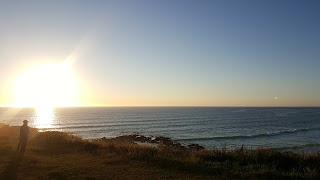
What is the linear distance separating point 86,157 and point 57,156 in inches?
87.2

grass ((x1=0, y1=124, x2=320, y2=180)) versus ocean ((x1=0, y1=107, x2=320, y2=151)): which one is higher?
grass ((x1=0, y1=124, x2=320, y2=180))

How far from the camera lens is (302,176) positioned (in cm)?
1157

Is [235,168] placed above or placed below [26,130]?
below

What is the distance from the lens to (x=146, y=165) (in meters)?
14.4

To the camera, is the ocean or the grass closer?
the grass

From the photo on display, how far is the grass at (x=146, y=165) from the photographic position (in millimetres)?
12008

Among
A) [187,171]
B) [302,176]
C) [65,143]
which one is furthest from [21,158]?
[302,176]

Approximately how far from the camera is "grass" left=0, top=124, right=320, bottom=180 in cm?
1201

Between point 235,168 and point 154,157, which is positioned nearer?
point 235,168

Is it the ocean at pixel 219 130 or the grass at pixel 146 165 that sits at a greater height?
the grass at pixel 146 165

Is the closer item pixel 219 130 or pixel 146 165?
pixel 146 165

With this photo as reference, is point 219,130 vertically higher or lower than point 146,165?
lower

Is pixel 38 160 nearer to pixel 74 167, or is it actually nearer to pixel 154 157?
pixel 74 167

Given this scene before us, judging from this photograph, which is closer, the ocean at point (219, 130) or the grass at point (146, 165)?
the grass at point (146, 165)
